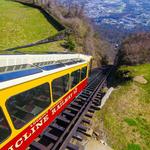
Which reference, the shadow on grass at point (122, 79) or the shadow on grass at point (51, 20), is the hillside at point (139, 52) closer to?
the shadow on grass at point (122, 79)

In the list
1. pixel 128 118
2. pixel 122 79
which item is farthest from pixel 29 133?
pixel 122 79

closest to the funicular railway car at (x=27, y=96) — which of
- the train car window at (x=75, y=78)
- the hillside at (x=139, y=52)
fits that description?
the train car window at (x=75, y=78)

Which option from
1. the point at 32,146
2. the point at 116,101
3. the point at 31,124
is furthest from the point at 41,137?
the point at 116,101

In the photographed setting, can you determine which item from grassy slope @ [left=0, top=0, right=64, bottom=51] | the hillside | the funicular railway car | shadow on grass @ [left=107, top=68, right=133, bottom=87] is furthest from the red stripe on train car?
the hillside

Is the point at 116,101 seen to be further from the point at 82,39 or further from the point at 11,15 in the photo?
the point at 11,15

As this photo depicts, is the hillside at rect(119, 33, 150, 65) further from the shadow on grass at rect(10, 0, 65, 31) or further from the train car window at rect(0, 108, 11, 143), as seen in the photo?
the train car window at rect(0, 108, 11, 143)
